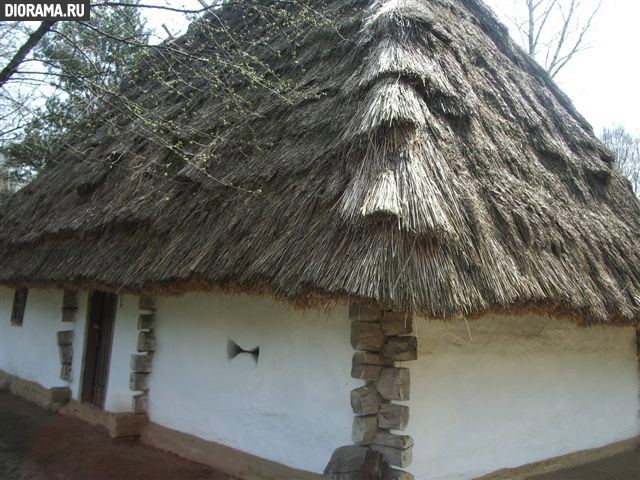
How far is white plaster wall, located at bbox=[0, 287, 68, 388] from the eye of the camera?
25.8ft

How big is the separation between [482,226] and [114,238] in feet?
12.2

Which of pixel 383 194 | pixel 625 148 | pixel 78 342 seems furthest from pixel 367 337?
pixel 625 148

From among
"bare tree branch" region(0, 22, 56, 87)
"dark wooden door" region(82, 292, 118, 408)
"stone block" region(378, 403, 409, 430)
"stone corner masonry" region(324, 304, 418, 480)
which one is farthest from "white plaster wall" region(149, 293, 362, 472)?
"bare tree branch" region(0, 22, 56, 87)

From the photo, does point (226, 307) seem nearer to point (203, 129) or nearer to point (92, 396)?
point (203, 129)

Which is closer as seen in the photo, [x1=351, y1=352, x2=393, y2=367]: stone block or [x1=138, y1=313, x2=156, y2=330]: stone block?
[x1=351, y1=352, x2=393, y2=367]: stone block

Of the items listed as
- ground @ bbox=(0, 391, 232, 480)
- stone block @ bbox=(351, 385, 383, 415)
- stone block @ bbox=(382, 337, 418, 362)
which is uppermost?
stone block @ bbox=(382, 337, 418, 362)

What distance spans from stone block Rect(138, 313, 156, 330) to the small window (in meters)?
4.14

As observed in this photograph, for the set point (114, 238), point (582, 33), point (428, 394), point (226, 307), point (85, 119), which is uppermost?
point (582, 33)

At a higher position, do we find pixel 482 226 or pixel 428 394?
pixel 482 226

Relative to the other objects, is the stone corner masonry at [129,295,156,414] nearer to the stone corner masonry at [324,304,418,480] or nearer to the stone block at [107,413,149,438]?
the stone block at [107,413,149,438]

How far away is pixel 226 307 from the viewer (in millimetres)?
5289

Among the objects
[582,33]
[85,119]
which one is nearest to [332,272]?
[85,119]

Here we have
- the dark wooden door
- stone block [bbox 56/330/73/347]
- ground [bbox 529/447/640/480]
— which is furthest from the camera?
stone block [bbox 56/330/73/347]

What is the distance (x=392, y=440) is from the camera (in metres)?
3.86
